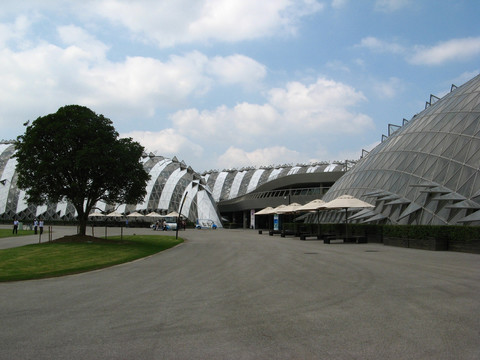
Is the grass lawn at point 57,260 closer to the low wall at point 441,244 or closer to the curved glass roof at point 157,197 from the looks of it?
the low wall at point 441,244

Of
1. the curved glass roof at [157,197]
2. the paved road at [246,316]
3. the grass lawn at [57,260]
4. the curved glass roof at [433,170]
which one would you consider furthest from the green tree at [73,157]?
the curved glass roof at [157,197]

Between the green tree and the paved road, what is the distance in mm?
13499

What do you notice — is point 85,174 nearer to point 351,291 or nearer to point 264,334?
point 351,291

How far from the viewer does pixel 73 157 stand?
2508 cm

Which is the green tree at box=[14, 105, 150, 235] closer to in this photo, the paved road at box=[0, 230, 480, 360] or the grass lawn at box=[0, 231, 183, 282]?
the grass lawn at box=[0, 231, 183, 282]

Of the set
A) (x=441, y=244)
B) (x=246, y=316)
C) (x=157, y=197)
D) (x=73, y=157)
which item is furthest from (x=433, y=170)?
(x=157, y=197)

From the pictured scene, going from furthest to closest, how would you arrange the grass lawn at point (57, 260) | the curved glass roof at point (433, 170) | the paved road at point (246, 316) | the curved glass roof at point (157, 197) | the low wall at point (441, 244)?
1. the curved glass roof at point (157, 197)
2. the curved glass roof at point (433, 170)
3. the low wall at point (441, 244)
4. the grass lawn at point (57, 260)
5. the paved road at point (246, 316)

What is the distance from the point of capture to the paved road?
533 centimetres

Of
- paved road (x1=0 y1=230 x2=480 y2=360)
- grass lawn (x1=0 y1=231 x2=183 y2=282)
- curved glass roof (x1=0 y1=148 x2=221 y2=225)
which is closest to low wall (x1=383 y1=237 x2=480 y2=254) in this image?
paved road (x1=0 y1=230 x2=480 y2=360)

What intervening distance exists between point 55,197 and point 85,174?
110 inches

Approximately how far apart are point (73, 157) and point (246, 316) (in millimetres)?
20937

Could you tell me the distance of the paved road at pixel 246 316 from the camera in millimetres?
5328

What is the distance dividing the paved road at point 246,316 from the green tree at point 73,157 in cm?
1350

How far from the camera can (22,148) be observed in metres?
25.3
